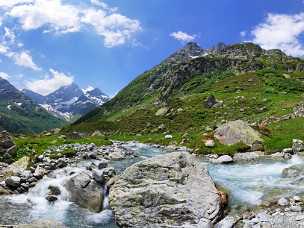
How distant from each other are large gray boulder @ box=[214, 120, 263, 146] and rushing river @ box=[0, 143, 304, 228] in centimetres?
1348

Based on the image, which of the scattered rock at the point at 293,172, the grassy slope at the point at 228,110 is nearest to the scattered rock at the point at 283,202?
the scattered rock at the point at 293,172

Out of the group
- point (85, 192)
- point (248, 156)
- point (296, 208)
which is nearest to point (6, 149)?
point (85, 192)

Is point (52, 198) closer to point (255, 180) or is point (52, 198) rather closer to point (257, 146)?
point (255, 180)

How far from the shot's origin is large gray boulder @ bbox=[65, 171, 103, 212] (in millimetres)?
33188

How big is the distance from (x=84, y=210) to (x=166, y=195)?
22.5 ft

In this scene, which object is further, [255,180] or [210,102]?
[210,102]

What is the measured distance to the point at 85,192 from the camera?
34562 mm

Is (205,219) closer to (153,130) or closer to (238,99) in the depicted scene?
(153,130)

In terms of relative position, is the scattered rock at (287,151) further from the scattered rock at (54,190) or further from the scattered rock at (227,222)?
the scattered rock at (54,190)

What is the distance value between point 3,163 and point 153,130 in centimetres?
7050

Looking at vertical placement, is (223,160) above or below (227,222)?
above

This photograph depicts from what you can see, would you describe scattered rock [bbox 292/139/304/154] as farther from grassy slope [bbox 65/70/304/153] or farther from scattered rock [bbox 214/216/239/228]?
scattered rock [bbox 214/216/239/228]

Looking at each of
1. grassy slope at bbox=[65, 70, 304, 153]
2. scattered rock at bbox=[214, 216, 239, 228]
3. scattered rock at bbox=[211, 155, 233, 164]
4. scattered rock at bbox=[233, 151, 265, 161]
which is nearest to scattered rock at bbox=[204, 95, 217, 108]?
grassy slope at bbox=[65, 70, 304, 153]

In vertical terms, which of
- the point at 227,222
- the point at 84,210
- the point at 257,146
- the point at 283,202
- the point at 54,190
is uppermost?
the point at 257,146
